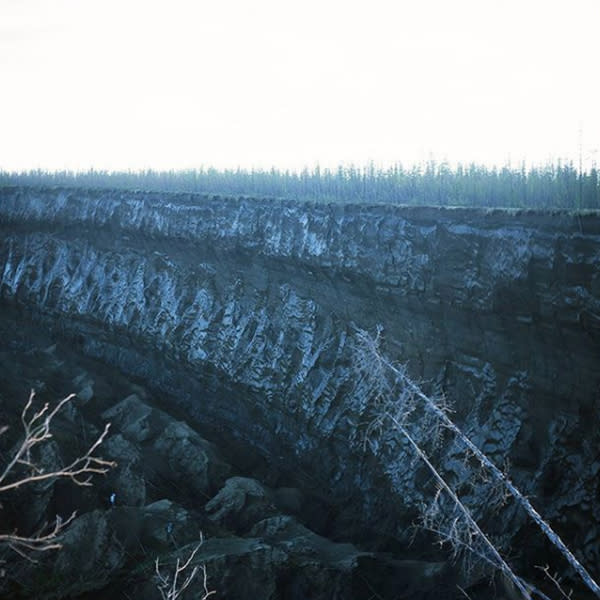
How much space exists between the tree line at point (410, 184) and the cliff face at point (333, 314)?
1255 mm

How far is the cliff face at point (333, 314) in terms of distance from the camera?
8852 mm

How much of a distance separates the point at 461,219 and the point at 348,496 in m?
5.75

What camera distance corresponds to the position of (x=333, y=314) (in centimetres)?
1288

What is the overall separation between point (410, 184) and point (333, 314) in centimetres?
343

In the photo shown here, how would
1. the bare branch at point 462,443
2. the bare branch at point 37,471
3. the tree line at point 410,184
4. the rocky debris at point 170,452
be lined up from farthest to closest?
the rocky debris at point 170,452 → the tree line at point 410,184 → the bare branch at point 462,443 → the bare branch at point 37,471

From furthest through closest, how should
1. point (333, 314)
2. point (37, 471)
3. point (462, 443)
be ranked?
point (333, 314) < point (462, 443) < point (37, 471)

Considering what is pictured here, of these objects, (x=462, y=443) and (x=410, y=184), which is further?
(x=410, y=184)

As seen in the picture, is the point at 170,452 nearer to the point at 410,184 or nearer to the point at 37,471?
the point at 37,471

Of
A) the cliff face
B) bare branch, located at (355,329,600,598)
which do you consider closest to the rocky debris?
the cliff face

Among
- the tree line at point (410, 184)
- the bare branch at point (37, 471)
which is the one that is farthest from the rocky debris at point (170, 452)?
the tree line at point (410, 184)

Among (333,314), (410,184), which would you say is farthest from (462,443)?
(410,184)

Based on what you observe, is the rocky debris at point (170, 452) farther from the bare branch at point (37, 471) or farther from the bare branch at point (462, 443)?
the bare branch at point (462, 443)

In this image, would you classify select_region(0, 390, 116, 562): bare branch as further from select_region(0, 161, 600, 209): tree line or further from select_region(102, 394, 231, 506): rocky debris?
select_region(0, 161, 600, 209): tree line

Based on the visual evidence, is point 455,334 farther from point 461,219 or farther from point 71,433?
point 71,433
